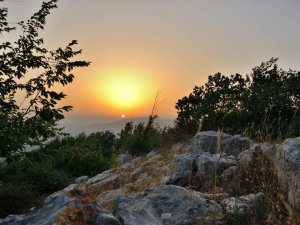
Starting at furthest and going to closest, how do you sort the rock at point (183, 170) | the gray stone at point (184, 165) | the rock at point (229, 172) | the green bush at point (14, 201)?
the gray stone at point (184, 165) < the rock at point (183, 170) < the rock at point (229, 172) < the green bush at point (14, 201)

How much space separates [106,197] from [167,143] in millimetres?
7546

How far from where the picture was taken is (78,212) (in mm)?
4855

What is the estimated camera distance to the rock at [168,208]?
5391mm

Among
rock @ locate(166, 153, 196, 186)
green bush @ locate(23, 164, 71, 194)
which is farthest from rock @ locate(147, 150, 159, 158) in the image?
rock @ locate(166, 153, 196, 186)

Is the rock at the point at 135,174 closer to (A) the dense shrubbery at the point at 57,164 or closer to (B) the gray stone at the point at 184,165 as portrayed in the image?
(A) the dense shrubbery at the point at 57,164

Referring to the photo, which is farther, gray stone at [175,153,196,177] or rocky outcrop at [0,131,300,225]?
gray stone at [175,153,196,177]

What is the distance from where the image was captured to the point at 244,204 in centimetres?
570

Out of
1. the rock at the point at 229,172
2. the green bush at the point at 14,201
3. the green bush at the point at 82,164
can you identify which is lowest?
the green bush at the point at 82,164

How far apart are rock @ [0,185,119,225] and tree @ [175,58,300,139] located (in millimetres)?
9611

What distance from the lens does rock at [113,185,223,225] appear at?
212 inches

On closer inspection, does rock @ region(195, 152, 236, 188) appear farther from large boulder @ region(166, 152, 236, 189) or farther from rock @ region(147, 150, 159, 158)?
rock @ region(147, 150, 159, 158)

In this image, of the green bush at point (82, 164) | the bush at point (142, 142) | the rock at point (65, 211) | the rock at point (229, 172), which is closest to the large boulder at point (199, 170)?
the rock at point (229, 172)

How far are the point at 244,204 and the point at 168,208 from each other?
99cm

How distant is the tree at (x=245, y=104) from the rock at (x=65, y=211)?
961cm
